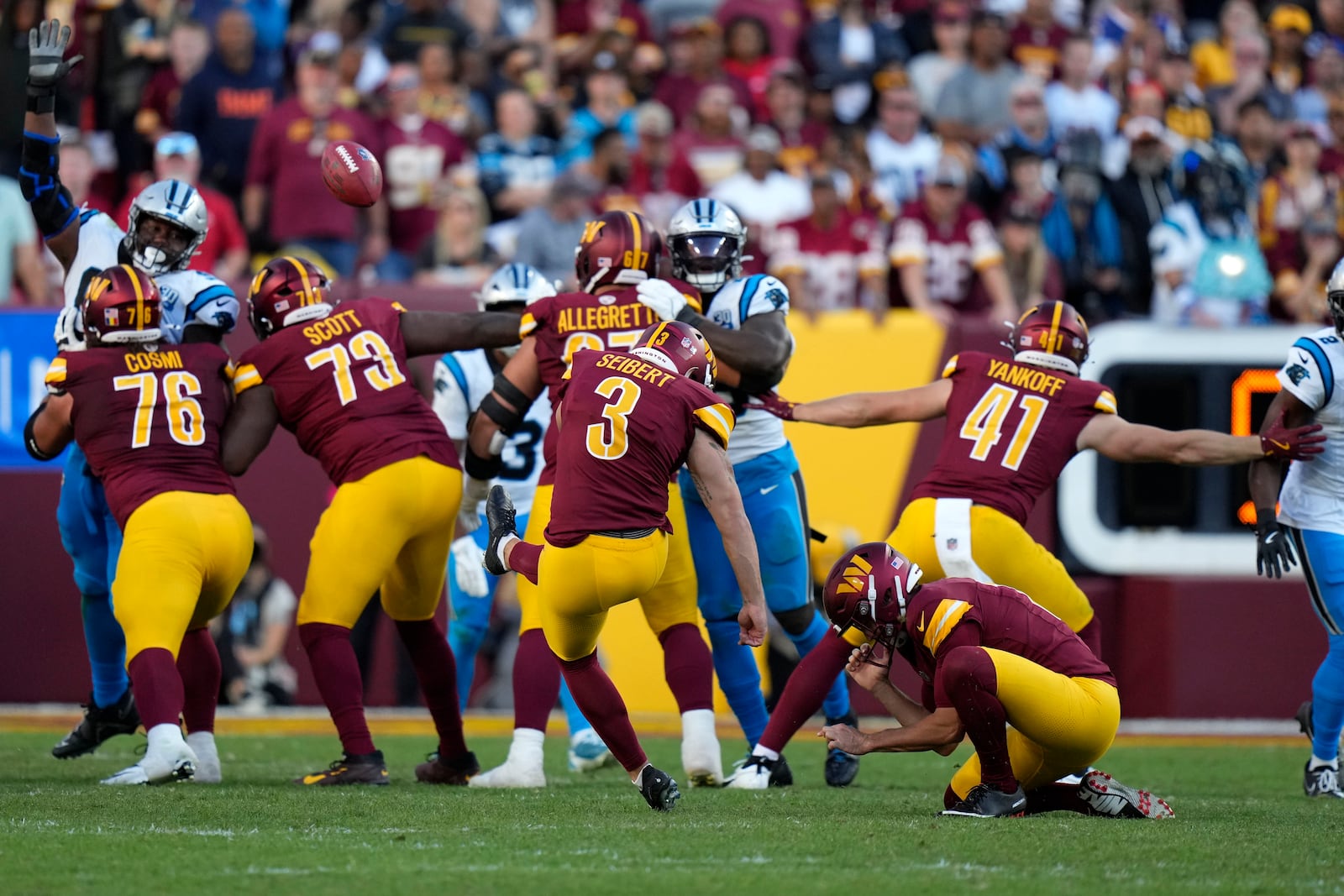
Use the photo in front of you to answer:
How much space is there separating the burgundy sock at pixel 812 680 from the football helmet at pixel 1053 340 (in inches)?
56.6

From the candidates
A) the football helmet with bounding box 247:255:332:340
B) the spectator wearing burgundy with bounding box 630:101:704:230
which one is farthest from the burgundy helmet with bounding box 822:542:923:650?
the spectator wearing burgundy with bounding box 630:101:704:230

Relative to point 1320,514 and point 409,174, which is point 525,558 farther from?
point 409,174

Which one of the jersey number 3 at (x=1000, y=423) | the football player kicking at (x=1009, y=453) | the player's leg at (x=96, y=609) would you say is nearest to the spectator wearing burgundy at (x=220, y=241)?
the player's leg at (x=96, y=609)

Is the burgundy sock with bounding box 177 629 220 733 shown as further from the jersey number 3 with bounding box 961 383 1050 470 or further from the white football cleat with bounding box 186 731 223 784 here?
the jersey number 3 with bounding box 961 383 1050 470

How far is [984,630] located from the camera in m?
6.10

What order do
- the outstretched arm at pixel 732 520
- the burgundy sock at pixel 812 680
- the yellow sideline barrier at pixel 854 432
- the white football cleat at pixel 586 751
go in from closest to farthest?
the outstretched arm at pixel 732 520 → the burgundy sock at pixel 812 680 → the white football cleat at pixel 586 751 → the yellow sideline barrier at pixel 854 432

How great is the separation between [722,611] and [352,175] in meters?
2.33

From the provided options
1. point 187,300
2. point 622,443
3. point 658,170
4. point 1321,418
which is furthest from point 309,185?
point 1321,418

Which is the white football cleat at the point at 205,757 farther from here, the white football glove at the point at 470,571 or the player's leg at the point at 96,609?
the white football glove at the point at 470,571

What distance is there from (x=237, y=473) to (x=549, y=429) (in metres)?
1.24

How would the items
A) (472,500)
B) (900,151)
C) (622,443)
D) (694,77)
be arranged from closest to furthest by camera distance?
(622,443), (472,500), (900,151), (694,77)

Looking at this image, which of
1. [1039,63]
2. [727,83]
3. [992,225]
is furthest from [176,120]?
[1039,63]

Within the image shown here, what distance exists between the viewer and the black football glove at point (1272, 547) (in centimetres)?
738

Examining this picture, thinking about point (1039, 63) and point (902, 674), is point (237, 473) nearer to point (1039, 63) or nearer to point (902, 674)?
point (902, 674)
